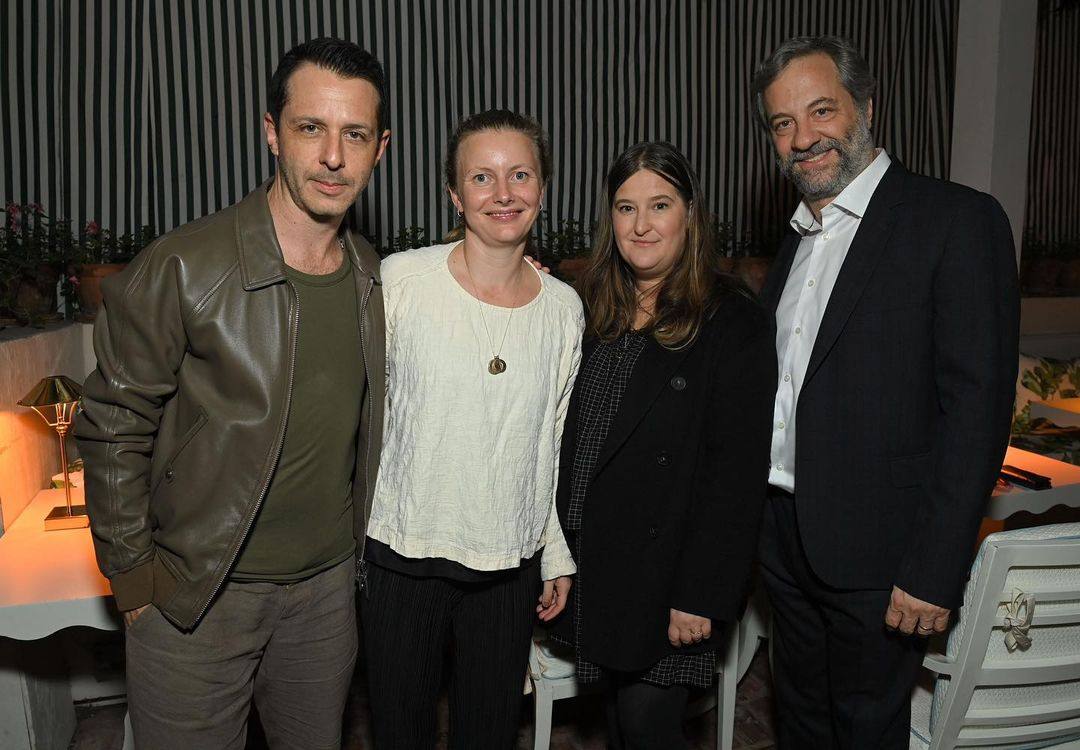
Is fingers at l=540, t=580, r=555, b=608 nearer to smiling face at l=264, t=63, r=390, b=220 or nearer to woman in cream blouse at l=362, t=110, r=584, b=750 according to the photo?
woman in cream blouse at l=362, t=110, r=584, b=750

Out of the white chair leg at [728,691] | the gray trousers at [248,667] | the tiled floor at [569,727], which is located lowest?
the tiled floor at [569,727]

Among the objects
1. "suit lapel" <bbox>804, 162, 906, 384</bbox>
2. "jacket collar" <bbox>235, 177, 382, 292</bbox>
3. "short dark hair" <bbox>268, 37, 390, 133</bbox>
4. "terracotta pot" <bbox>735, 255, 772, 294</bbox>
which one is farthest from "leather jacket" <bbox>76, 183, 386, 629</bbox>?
"terracotta pot" <bbox>735, 255, 772, 294</bbox>

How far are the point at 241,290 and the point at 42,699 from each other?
5.77 feet

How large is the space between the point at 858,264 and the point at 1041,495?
5.05ft

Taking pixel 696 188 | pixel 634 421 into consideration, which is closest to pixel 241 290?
pixel 634 421

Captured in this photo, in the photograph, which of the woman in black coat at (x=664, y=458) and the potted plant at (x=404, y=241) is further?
the potted plant at (x=404, y=241)

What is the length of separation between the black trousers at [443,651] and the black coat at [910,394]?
0.73m

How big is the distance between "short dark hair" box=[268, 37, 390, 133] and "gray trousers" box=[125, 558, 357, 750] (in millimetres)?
994

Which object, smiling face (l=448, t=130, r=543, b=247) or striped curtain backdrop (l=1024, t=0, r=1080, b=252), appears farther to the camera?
striped curtain backdrop (l=1024, t=0, r=1080, b=252)

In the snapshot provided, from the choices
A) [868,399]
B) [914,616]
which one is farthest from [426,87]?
[914,616]

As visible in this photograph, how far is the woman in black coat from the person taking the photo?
181 cm

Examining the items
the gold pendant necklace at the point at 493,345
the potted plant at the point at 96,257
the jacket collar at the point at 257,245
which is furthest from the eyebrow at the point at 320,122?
the potted plant at the point at 96,257

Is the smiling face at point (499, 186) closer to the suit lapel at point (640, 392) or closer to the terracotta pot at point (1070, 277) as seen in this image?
the suit lapel at point (640, 392)

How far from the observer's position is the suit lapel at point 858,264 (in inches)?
71.2
